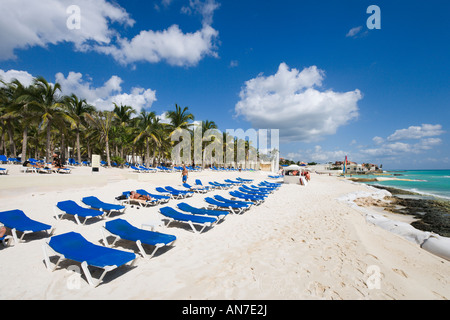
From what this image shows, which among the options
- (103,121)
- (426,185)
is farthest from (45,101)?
(426,185)

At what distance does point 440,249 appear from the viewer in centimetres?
508

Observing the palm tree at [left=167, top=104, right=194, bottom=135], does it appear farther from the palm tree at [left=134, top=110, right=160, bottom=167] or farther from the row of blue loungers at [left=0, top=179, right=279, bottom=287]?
the row of blue loungers at [left=0, top=179, right=279, bottom=287]

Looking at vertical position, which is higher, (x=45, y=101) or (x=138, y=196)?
(x=45, y=101)

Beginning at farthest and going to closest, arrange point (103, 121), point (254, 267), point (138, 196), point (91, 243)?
1. point (103, 121)
2. point (138, 196)
3. point (254, 267)
4. point (91, 243)

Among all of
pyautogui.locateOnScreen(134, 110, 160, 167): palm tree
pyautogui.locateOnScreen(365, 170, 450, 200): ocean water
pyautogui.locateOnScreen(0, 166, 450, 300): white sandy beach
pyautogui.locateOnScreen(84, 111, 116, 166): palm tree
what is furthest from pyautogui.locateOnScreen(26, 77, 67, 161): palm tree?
pyautogui.locateOnScreen(365, 170, 450, 200): ocean water

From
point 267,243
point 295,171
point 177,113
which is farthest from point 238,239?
point 177,113

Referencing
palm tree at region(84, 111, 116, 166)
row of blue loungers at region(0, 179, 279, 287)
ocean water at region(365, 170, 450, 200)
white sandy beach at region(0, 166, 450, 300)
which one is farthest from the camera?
palm tree at region(84, 111, 116, 166)

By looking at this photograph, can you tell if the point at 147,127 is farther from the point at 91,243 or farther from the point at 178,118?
the point at 91,243

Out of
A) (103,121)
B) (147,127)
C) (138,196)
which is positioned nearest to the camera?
(138,196)

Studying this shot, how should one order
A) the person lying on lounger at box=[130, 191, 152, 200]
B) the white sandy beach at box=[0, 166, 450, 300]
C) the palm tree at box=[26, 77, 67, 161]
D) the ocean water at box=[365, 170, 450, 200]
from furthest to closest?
the ocean water at box=[365, 170, 450, 200] < the palm tree at box=[26, 77, 67, 161] < the person lying on lounger at box=[130, 191, 152, 200] < the white sandy beach at box=[0, 166, 450, 300]

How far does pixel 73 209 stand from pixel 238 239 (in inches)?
192

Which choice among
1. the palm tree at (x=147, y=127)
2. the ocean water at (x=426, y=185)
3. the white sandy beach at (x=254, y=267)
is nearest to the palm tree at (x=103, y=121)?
the palm tree at (x=147, y=127)

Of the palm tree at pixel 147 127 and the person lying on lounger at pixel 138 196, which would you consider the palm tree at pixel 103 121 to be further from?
the person lying on lounger at pixel 138 196

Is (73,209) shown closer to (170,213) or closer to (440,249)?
(170,213)
